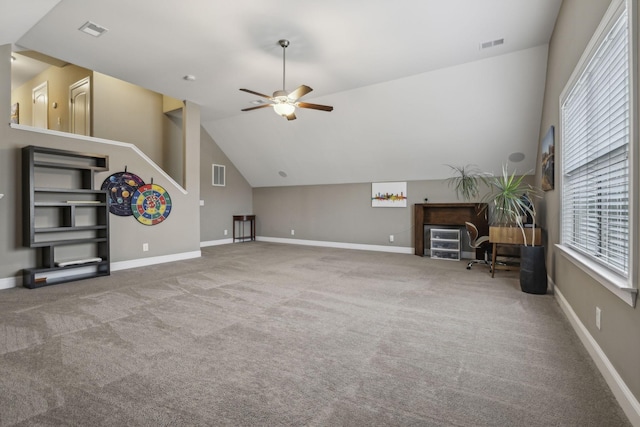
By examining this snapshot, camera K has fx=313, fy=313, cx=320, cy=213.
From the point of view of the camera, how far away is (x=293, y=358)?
7.19ft

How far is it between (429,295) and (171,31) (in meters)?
4.48

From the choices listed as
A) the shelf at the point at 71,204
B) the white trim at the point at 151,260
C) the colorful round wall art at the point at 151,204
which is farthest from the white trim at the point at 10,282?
the colorful round wall art at the point at 151,204

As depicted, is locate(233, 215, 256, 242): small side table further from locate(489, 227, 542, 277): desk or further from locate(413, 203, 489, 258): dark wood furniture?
locate(489, 227, 542, 277): desk

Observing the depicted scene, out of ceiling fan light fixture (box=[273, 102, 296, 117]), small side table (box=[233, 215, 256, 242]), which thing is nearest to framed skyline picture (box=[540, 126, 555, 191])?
ceiling fan light fixture (box=[273, 102, 296, 117])

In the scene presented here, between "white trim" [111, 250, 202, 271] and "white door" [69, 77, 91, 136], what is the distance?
2.81 m

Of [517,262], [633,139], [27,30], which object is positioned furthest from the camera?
[517,262]

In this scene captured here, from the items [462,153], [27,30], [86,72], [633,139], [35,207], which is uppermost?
[86,72]

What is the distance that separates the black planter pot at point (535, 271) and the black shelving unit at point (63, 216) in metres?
5.78

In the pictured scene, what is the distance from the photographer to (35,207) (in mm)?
4227

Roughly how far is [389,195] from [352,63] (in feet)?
11.5

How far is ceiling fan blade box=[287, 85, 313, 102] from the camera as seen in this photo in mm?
3873

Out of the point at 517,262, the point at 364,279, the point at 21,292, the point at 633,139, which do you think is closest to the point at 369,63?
the point at 364,279

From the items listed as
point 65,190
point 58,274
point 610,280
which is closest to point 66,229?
point 65,190

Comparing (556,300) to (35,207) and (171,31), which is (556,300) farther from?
(35,207)
